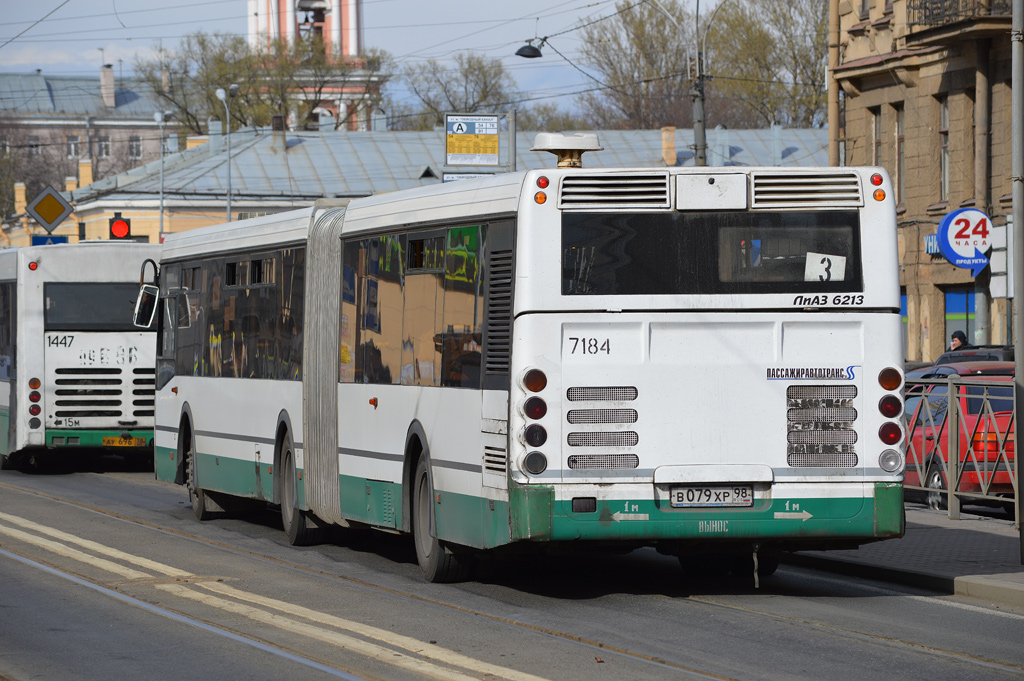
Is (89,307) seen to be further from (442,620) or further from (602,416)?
(442,620)

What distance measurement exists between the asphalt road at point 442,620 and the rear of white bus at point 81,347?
909 cm

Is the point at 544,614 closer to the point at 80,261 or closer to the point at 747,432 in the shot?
the point at 747,432

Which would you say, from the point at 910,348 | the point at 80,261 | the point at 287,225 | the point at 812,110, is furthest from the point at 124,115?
the point at 287,225


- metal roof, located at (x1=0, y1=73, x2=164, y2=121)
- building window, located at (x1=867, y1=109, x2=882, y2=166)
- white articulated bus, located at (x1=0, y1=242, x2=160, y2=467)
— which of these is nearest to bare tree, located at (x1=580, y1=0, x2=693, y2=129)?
building window, located at (x1=867, y1=109, x2=882, y2=166)

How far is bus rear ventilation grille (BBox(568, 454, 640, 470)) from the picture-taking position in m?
10.4

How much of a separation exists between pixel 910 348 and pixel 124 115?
118558 mm

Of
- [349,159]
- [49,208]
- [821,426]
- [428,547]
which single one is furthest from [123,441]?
[349,159]

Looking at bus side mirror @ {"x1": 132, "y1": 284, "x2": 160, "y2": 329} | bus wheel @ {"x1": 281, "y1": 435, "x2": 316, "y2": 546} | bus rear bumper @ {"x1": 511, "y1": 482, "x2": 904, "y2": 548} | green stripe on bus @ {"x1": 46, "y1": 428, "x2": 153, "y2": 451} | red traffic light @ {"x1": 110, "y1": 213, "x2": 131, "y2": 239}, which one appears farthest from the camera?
red traffic light @ {"x1": 110, "y1": 213, "x2": 131, "y2": 239}

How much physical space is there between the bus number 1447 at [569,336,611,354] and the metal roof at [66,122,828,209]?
198 feet

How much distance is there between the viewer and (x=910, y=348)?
126ft

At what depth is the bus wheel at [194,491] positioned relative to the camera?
17.1 metres

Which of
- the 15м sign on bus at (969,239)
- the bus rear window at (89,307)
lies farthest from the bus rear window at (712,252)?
the bus rear window at (89,307)

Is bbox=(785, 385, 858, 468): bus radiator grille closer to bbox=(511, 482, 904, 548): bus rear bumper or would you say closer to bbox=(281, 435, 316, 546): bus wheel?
bbox=(511, 482, 904, 548): bus rear bumper

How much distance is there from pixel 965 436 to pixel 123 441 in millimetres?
12137
